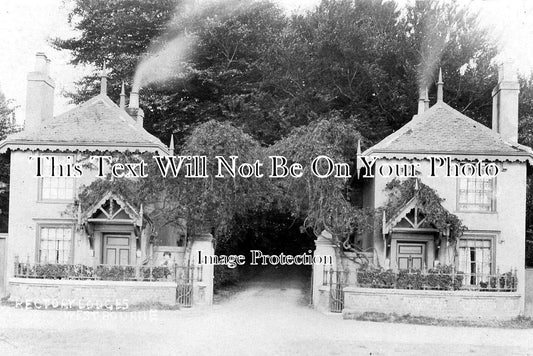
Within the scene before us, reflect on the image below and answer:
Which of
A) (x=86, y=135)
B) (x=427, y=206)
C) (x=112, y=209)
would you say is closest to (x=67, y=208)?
(x=112, y=209)

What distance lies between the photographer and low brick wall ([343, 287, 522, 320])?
21.5 metres

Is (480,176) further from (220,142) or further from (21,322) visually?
(21,322)

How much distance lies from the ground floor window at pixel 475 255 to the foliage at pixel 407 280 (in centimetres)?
333

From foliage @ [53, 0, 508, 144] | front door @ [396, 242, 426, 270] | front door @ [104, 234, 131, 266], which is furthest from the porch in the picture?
foliage @ [53, 0, 508, 144]

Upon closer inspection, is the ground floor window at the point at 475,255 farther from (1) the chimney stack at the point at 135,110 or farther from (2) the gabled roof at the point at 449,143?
(1) the chimney stack at the point at 135,110

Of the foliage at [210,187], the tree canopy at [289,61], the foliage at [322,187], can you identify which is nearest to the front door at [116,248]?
the foliage at [210,187]

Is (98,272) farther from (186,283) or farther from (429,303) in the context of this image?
(429,303)

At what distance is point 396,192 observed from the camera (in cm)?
2523

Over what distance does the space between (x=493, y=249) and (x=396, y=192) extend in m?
4.39

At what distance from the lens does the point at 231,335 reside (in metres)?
17.4

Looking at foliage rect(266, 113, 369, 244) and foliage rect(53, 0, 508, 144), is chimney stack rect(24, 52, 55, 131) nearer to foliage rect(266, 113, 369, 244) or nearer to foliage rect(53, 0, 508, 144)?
foliage rect(266, 113, 369, 244)

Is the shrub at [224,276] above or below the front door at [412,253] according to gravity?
below

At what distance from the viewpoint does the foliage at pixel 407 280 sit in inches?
879

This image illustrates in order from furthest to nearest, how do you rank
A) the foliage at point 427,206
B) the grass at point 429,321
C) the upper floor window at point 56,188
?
1. the upper floor window at point 56,188
2. the foliage at point 427,206
3. the grass at point 429,321
